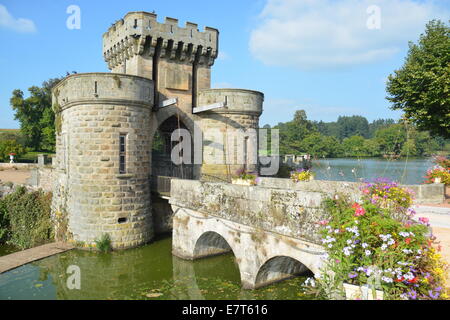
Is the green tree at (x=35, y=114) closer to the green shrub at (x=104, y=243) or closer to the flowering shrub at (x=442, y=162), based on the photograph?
the green shrub at (x=104, y=243)

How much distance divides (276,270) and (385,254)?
467 cm

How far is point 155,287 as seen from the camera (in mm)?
9250

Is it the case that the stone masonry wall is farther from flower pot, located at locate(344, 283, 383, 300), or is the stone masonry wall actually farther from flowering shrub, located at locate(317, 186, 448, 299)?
flower pot, located at locate(344, 283, 383, 300)

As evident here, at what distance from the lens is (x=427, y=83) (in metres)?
16.3

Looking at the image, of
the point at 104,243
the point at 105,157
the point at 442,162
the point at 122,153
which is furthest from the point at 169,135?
the point at 442,162

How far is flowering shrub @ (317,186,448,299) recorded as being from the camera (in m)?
4.33

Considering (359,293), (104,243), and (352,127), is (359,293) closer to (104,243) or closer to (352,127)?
(104,243)

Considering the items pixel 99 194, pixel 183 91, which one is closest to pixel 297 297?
pixel 99 194

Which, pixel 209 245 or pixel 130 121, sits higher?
pixel 130 121

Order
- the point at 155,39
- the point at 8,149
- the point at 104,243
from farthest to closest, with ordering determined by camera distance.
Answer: the point at 8,149
the point at 155,39
the point at 104,243

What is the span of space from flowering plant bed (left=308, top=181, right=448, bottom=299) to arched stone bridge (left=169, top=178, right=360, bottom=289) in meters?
1.13

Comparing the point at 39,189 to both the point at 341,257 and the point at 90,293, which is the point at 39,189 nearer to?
the point at 90,293

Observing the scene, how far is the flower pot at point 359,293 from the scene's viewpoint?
437cm

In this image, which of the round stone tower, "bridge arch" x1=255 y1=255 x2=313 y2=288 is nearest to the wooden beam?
the round stone tower
